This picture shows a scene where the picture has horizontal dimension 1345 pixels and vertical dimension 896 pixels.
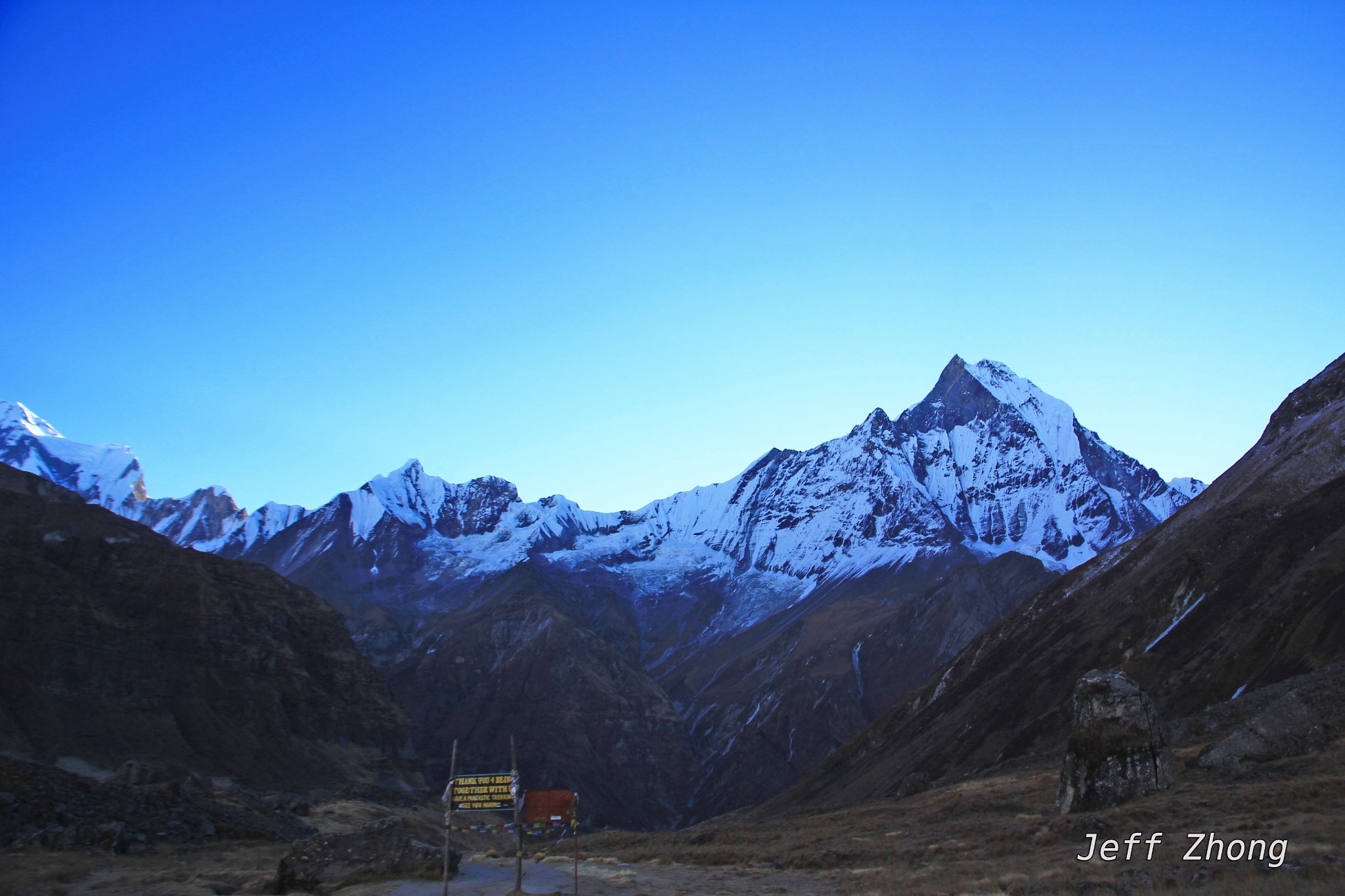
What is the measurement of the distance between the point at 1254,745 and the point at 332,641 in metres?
119

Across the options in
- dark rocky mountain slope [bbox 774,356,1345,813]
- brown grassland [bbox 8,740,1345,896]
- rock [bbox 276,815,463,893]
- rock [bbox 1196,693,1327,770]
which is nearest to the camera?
brown grassland [bbox 8,740,1345,896]

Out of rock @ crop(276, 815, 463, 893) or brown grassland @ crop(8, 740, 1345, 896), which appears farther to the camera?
rock @ crop(276, 815, 463, 893)

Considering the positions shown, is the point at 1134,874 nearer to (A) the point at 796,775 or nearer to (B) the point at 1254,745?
(B) the point at 1254,745

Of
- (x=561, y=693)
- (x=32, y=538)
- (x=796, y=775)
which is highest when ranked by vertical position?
(x=32, y=538)

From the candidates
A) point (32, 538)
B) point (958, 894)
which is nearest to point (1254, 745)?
point (958, 894)

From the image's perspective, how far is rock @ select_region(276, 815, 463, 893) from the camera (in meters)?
29.5

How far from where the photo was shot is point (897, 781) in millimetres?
83625

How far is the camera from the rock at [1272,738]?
3334 centimetres

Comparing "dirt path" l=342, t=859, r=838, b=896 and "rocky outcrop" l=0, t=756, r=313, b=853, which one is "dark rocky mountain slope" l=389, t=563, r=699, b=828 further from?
"dirt path" l=342, t=859, r=838, b=896

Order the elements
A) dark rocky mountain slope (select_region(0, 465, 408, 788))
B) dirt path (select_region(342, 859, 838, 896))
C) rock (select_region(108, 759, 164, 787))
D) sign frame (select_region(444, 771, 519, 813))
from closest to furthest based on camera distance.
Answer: sign frame (select_region(444, 771, 519, 813))
dirt path (select_region(342, 859, 838, 896))
rock (select_region(108, 759, 164, 787))
dark rocky mountain slope (select_region(0, 465, 408, 788))

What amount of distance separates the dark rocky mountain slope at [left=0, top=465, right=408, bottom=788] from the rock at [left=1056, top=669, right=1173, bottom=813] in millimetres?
77577

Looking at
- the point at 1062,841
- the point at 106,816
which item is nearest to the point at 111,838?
the point at 106,816

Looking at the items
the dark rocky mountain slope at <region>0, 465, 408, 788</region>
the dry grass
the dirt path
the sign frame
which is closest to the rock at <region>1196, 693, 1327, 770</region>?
the dry grass

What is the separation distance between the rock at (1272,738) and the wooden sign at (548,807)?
23406 millimetres
